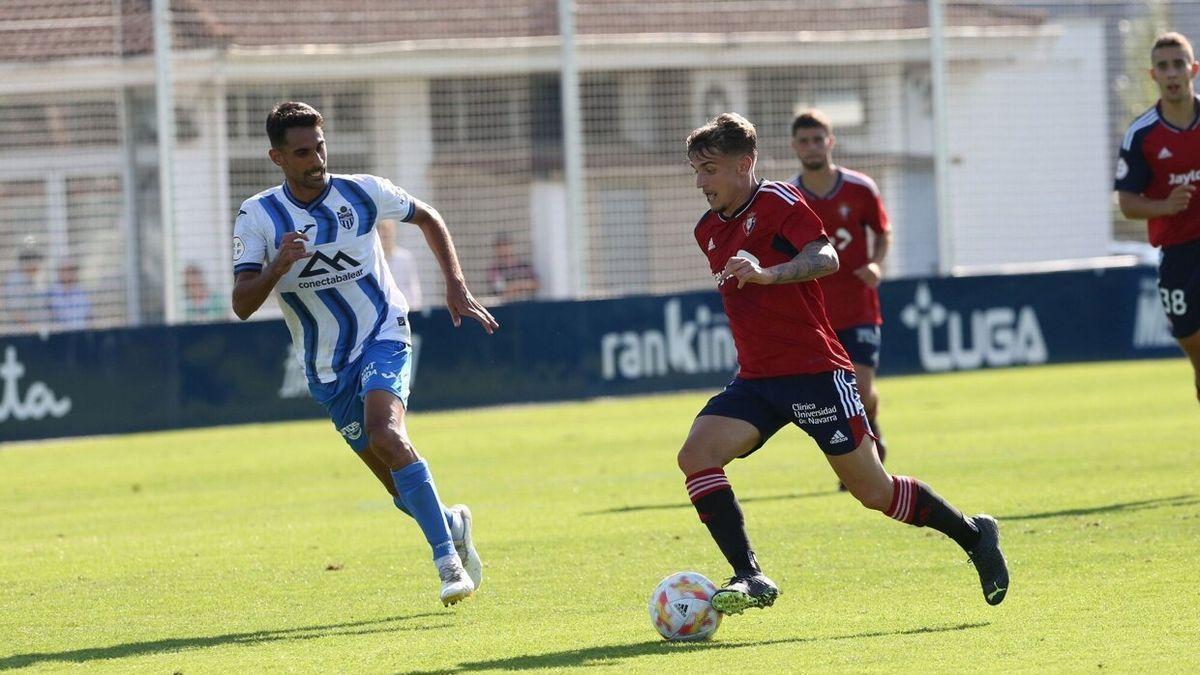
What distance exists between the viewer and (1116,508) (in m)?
9.65

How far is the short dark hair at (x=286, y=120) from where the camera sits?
7.56 meters

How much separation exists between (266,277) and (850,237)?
493cm

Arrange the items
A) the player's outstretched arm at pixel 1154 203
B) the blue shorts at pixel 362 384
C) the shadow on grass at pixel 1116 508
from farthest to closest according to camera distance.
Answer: the player's outstretched arm at pixel 1154 203 < the shadow on grass at pixel 1116 508 < the blue shorts at pixel 362 384

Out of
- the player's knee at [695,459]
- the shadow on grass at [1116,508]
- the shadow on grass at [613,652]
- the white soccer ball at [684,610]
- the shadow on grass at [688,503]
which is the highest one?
the player's knee at [695,459]

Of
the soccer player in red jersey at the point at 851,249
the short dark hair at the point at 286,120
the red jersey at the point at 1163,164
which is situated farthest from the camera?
the soccer player in red jersey at the point at 851,249

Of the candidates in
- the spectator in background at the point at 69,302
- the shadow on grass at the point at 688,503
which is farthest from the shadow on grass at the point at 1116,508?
the spectator in background at the point at 69,302

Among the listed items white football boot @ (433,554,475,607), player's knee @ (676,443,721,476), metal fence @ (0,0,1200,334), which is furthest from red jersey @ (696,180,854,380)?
metal fence @ (0,0,1200,334)

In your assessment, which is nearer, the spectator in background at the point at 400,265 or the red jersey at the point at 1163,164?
the red jersey at the point at 1163,164

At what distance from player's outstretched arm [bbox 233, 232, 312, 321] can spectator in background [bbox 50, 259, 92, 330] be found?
40.1 feet

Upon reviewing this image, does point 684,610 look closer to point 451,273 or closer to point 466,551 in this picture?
point 466,551

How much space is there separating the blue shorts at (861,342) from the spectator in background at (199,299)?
30.9 ft

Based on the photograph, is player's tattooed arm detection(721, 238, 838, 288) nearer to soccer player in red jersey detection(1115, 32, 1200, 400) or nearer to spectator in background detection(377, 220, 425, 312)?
soccer player in red jersey detection(1115, 32, 1200, 400)

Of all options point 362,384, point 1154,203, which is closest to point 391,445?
point 362,384

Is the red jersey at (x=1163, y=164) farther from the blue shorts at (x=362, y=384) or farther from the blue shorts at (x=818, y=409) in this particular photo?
the blue shorts at (x=362, y=384)
